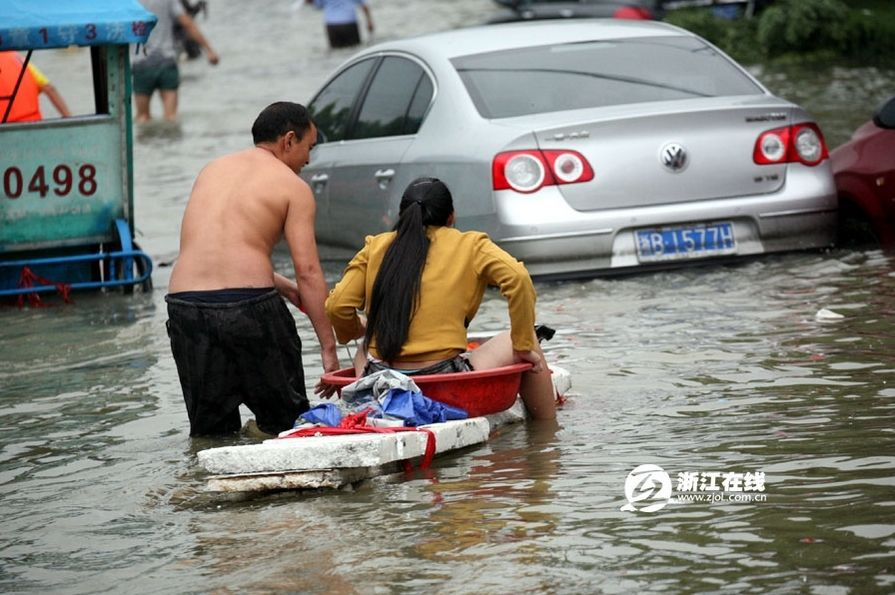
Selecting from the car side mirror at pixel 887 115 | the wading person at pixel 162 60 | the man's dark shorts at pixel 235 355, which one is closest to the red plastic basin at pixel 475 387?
the man's dark shorts at pixel 235 355

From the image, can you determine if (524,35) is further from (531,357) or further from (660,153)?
(531,357)

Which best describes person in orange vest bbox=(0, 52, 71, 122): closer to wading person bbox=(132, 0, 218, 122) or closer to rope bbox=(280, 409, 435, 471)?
rope bbox=(280, 409, 435, 471)

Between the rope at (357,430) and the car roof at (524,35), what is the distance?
4702 mm

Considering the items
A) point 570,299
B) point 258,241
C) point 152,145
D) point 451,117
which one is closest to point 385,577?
point 258,241

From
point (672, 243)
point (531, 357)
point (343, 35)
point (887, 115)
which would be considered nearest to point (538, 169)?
point (672, 243)

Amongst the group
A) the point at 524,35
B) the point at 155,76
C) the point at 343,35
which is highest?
the point at 343,35

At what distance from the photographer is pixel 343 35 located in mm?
29109

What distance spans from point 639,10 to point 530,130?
43.0ft

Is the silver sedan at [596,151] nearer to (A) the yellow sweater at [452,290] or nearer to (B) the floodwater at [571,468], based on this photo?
(B) the floodwater at [571,468]

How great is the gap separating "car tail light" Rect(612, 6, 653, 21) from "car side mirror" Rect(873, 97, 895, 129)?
11.1m

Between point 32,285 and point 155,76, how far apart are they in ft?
32.0

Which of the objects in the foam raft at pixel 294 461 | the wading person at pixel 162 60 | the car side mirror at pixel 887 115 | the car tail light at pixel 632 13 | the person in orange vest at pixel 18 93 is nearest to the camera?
the foam raft at pixel 294 461

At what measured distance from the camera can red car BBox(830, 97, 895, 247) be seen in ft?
34.4

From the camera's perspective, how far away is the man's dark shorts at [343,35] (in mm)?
29000
